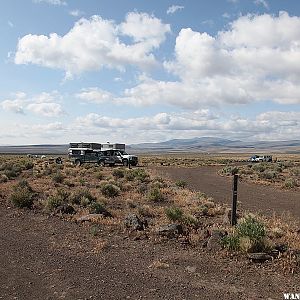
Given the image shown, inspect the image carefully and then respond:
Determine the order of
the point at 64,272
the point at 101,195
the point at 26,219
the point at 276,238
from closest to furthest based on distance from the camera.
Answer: the point at 64,272
the point at 276,238
the point at 26,219
the point at 101,195

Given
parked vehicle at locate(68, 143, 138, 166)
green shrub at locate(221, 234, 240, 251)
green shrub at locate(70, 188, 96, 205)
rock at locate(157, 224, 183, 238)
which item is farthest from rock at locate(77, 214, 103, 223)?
parked vehicle at locate(68, 143, 138, 166)

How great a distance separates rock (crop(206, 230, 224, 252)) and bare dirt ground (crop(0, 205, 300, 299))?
0.31m

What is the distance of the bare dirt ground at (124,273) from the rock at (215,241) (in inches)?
12.3

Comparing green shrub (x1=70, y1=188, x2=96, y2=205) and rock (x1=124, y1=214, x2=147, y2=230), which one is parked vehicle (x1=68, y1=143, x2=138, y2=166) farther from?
rock (x1=124, y1=214, x2=147, y2=230)

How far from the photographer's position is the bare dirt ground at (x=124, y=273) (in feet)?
25.3

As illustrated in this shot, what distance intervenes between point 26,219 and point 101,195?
7045mm

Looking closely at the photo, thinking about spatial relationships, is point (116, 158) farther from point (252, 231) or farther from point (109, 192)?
point (252, 231)

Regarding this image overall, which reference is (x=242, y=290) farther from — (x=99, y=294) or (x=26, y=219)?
(x=26, y=219)

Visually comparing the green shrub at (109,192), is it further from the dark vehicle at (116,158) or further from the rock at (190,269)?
the dark vehicle at (116,158)

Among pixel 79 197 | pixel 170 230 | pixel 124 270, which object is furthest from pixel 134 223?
pixel 79 197

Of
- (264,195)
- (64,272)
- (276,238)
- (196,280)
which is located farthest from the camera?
(264,195)

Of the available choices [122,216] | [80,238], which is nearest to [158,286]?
[80,238]

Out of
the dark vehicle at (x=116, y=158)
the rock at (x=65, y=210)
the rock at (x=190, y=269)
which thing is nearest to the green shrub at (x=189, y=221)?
the rock at (x=190, y=269)

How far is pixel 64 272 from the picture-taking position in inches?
352
